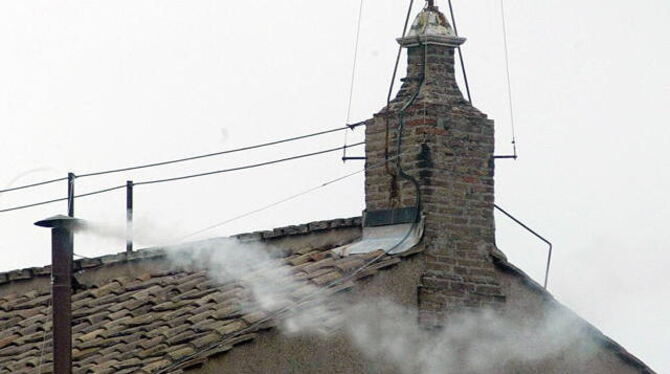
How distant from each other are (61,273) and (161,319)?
1.82 meters

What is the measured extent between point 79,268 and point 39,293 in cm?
176

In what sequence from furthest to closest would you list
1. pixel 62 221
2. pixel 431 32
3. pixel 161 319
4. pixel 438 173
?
pixel 431 32 → pixel 438 173 → pixel 161 319 → pixel 62 221

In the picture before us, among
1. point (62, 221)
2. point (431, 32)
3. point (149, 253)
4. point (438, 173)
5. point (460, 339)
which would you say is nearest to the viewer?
point (62, 221)

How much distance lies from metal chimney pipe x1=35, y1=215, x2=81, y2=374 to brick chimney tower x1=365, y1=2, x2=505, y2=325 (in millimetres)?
3558

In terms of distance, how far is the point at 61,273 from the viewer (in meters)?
22.7

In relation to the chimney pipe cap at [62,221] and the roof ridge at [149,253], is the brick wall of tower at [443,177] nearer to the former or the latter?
the roof ridge at [149,253]

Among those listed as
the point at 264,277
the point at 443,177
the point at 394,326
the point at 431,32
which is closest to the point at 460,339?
the point at 394,326

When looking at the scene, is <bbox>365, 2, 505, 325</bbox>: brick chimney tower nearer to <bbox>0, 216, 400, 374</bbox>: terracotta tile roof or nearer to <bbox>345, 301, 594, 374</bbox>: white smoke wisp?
<bbox>345, 301, 594, 374</bbox>: white smoke wisp

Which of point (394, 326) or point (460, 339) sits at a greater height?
point (394, 326)

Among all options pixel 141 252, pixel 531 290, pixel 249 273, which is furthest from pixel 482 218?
pixel 141 252

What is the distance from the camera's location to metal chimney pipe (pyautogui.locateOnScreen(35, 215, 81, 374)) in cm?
2247

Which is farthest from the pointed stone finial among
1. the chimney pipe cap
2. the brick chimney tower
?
the chimney pipe cap

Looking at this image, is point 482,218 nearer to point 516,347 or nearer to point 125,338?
point 516,347

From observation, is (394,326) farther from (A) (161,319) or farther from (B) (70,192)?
(B) (70,192)
